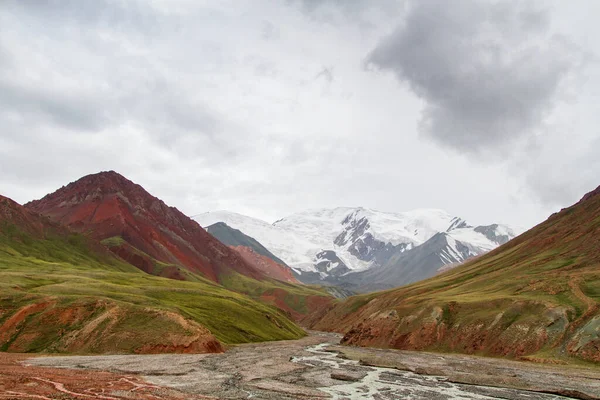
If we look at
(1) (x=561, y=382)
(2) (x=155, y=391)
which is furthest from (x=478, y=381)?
(2) (x=155, y=391)

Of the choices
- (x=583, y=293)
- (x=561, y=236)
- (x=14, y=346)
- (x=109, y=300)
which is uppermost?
(x=561, y=236)

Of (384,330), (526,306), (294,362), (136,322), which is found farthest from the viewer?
(384,330)

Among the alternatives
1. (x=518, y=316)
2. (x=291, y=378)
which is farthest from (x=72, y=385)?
(x=518, y=316)

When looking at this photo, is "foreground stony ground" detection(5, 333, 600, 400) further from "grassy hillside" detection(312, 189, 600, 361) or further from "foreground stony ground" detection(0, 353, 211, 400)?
"grassy hillside" detection(312, 189, 600, 361)

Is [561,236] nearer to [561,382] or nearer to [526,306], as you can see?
[526,306]

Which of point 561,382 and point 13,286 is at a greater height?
point 13,286

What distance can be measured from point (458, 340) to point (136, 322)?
78904 mm

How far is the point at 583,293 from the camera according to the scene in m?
117

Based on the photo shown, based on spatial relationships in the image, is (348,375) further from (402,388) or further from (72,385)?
(72,385)

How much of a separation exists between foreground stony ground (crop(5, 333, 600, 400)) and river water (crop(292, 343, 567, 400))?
0.42 feet

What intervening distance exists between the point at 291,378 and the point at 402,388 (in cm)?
1621

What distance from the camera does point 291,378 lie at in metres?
69.9

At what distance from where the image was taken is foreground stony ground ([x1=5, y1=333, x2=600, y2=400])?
5512 centimetres

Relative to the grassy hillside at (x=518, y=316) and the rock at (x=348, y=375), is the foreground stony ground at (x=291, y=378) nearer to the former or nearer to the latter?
the rock at (x=348, y=375)
